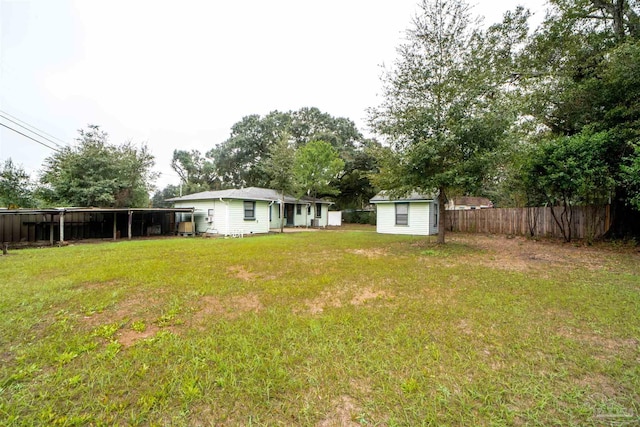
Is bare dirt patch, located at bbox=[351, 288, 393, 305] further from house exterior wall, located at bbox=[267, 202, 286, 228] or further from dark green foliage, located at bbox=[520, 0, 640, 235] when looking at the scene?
house exterior wall, located at bbox=[267, 202, 286, 228]

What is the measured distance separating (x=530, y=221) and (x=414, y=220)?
5.44 m

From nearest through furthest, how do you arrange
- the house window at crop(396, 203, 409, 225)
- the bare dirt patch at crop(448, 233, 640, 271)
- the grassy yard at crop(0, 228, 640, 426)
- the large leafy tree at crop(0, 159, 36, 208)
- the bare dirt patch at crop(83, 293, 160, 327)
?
the grassy yard at crop(0, 228, 640, 426) < the bare dirt patch at crop(83, 293, 160, 327) < the bare dirt patch at crop(448, 233, 640, 271) < the house window at crop(396, 203, 409, 225) < the large leafy tree at crop(0, 159, 36, 208)

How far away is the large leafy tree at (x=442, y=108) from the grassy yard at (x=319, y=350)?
434cm

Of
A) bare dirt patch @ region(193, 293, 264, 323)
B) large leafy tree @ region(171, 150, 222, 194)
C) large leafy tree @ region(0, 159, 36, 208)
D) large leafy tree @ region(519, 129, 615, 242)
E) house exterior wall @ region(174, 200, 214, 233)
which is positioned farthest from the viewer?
large leafy tree @ region(171, 150, 222, 194)

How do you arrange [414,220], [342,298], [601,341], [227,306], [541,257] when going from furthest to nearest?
[414,220]
[541,257]
[342,298]
[227,306]
[601,341]

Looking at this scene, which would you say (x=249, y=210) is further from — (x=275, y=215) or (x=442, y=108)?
(x=442, y=108)

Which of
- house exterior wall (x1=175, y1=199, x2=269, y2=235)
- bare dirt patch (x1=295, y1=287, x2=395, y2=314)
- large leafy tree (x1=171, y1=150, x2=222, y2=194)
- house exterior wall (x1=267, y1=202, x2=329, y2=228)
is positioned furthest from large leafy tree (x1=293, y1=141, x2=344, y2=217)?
large leafy tree (x1=171, y1=150, x2=222, y2=194)

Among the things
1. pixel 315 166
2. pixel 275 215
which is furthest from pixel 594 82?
pixel 275 215

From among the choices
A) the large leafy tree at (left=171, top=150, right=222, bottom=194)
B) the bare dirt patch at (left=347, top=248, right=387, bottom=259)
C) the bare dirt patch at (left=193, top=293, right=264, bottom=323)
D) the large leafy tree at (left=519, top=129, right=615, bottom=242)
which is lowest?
the bare dirt patch at (left=193, top=293, right=264, bottom=323)

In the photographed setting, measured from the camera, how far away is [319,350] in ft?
8.89

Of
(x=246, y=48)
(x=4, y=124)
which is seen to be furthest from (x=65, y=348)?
(x=4, y=124)

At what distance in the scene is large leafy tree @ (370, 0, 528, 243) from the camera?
8.02 meters

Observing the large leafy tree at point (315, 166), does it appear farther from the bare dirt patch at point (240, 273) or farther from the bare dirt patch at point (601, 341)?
the bare dirt patch at point (601, 341)

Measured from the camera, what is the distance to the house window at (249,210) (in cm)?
1580
